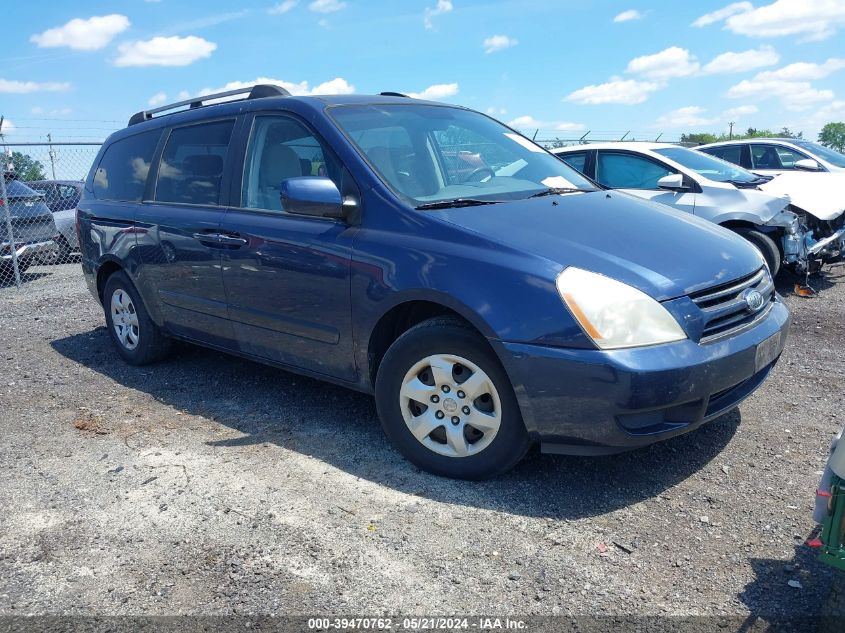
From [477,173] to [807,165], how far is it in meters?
7.86

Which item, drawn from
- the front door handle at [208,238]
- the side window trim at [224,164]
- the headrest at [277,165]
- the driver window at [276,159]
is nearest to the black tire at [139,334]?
the side window trim at [224,164]

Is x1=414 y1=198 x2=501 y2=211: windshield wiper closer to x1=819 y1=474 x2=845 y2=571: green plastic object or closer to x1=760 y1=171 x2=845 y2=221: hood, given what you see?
x1=819 y1=474 x2=845 y2=571: green plastic object

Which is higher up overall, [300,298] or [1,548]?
[300,298]

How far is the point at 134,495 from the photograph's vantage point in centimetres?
352

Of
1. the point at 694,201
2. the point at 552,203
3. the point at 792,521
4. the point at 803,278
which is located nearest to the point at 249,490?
the point at 552,203

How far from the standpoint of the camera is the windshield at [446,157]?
385 centimetres

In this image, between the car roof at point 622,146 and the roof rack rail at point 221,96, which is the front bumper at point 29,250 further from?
the car roof at point 622,146

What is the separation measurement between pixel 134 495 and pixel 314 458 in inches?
35.8

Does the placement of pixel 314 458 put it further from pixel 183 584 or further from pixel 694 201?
pixel 694 201

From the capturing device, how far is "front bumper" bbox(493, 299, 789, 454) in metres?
2.95

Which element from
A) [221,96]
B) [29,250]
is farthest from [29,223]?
[221,96]

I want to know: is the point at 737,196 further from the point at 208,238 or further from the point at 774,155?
the point at 208,238

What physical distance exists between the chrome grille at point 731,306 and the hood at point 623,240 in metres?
0.05

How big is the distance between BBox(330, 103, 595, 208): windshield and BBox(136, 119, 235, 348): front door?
1068 mm
